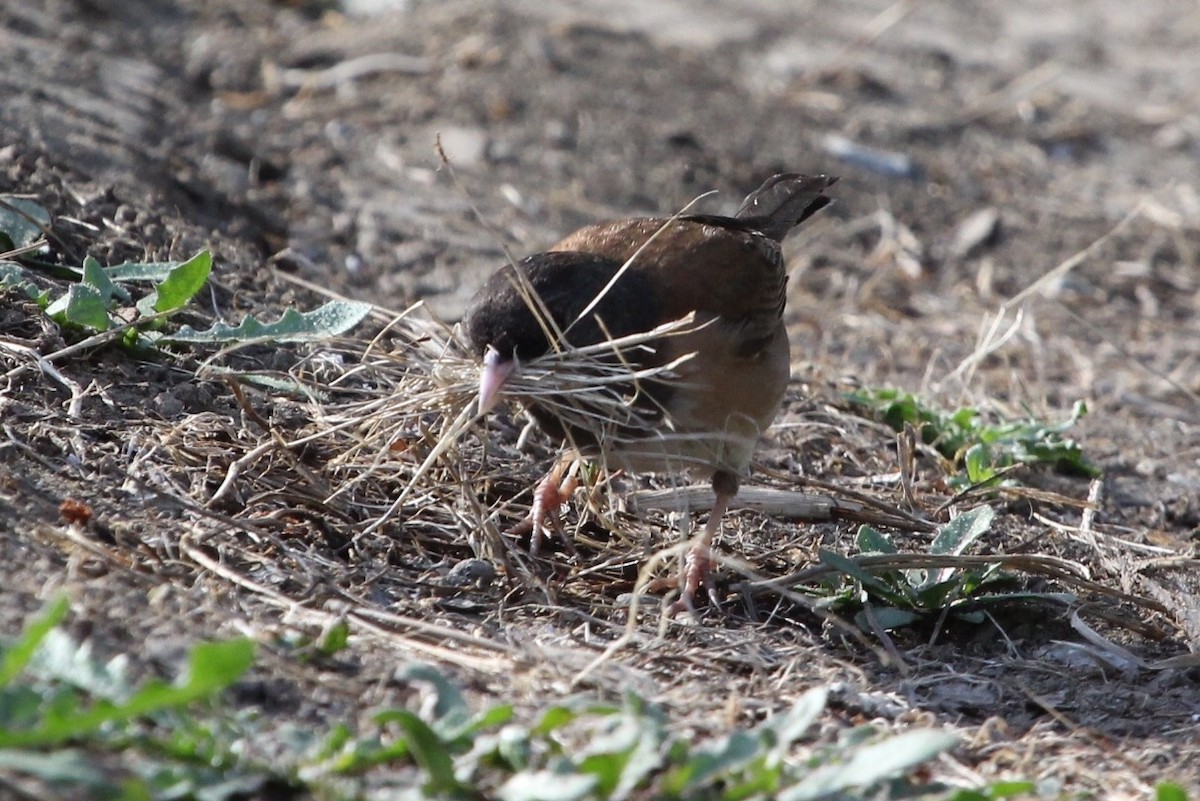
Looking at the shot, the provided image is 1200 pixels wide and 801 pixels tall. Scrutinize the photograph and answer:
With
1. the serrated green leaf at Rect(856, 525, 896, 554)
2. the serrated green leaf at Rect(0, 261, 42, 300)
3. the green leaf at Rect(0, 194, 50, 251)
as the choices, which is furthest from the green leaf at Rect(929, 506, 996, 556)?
the green leaf at Rect(0, 194, 50, 251)

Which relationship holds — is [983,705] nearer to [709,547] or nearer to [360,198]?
[709,547]

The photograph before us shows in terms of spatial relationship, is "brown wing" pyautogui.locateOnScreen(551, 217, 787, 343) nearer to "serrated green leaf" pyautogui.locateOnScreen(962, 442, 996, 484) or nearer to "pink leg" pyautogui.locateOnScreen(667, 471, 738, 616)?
"pink leg" pyautogui.locateOnScreen(667, 471, 738, 616)

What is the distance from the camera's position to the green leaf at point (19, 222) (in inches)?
154

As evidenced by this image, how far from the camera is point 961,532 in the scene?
3672 millimetres

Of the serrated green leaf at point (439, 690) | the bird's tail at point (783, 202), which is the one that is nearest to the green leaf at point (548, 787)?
the serrated green leaf at point (439, 690)

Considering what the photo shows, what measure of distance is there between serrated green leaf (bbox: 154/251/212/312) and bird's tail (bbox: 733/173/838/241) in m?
1.84

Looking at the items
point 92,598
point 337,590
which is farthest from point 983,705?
point 92,598

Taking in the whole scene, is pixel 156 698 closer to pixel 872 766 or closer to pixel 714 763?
pixel 714 763

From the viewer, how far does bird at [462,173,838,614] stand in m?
3.44

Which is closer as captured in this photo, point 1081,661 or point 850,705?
point 850,705

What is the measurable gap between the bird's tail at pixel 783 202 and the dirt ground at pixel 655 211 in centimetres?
62

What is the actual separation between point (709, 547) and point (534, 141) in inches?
150

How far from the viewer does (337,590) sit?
10.3ft

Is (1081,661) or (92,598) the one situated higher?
(92,598)
